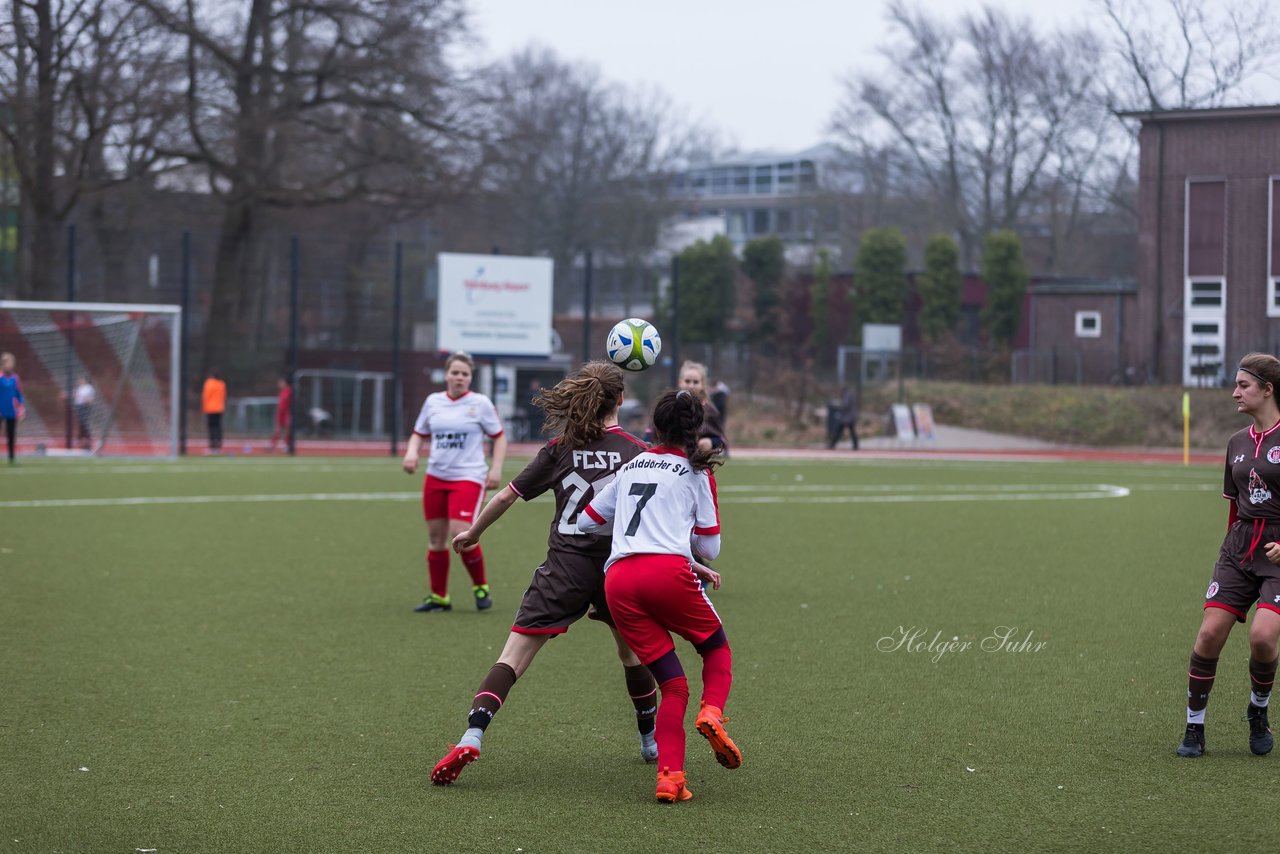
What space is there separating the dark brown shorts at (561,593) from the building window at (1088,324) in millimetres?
40850

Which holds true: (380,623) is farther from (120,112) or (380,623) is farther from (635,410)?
(635,410)

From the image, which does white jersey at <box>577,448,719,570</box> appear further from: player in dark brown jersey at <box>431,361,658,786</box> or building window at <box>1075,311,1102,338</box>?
building window at <box>1075,311,1102,338</box>

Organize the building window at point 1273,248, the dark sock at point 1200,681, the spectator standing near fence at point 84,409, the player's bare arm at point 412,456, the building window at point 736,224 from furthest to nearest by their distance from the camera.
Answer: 1. the building window at point 736,224
2. the building window at point 1273,248
3. the spectator standing near fence at point 84,409
4. the player's bare arm at point 412,456
5. the dark sock at point 1200,681

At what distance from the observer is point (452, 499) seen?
10000mm

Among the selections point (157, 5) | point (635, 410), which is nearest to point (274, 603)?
point (157, 5)

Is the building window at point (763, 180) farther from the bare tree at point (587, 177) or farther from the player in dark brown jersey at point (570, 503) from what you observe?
the player in dark brown jersey at point (570, 503)

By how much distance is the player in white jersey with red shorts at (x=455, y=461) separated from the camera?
996 cm

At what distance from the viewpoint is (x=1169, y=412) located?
120 ft

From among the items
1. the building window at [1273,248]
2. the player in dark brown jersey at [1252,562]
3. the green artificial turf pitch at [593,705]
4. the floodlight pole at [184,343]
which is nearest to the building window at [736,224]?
the building window at [1273,248]

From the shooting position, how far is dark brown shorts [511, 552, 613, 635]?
5.83 metres

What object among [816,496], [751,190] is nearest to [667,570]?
[816,496]

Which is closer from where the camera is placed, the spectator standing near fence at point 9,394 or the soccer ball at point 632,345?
the soccer ball at point 632,345

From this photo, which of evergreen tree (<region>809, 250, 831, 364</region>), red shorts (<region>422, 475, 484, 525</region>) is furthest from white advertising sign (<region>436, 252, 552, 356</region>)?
evergreen tree (<region>809, 250, 831, 364</region>)

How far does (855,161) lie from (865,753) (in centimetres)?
5473
